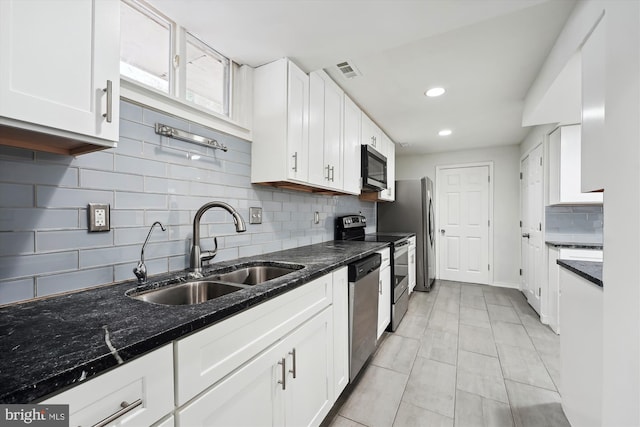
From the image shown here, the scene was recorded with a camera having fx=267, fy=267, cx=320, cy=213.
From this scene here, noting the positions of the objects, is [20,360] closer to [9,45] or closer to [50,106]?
[50,106]

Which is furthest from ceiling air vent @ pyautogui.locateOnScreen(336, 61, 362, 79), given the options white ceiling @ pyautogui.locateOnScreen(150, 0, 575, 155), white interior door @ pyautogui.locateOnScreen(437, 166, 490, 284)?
white interior door @ pyautogui.locateOnScreen(437, 166, 490, 284)

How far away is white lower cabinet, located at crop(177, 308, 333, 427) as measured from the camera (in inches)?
31.5

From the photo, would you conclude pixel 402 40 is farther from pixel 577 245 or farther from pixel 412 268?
pixel 412 268

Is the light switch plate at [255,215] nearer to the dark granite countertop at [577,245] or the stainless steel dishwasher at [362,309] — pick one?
the stainless steel dishwasher at [362,309]

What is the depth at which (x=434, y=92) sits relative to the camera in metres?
2.51

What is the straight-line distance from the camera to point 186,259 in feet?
4.73

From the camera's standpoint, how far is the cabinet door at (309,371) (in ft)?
3.77

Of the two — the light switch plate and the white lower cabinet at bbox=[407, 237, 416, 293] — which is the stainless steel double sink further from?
the white lower cabinet at bbox=[407, 237, 416, 293]

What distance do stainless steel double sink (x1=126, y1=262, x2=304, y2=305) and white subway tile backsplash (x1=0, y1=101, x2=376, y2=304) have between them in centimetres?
19

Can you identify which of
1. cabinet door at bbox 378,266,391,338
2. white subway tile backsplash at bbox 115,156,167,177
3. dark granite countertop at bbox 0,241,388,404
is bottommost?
cabinet door at bbox 378,266,391,338

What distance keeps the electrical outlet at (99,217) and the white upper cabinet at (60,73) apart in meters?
0.23

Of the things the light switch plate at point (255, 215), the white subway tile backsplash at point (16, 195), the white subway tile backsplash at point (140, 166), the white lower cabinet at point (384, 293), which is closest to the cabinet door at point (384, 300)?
the white lower cabinet at point (384, 293)

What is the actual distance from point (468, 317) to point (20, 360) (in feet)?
11.6

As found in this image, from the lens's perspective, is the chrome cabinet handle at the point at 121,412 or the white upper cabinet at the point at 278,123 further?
the white upper cabinet at the point at 278,123
